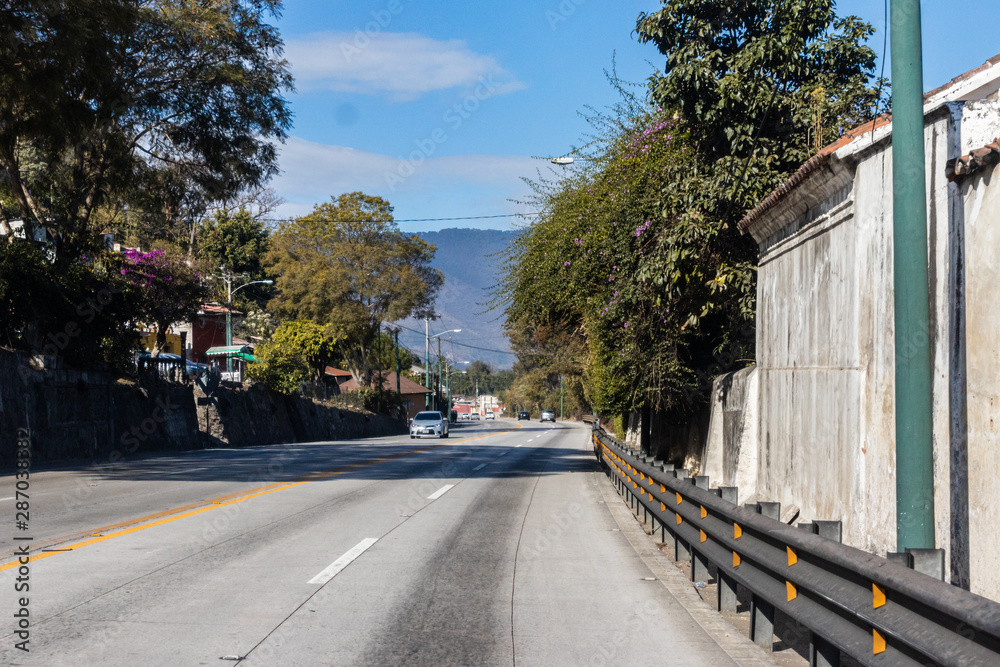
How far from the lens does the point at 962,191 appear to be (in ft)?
20.8

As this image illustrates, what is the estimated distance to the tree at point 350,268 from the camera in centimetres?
5700

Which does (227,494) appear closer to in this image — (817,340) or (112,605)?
(112,605)

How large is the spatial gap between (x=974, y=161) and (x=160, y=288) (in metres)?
31.3

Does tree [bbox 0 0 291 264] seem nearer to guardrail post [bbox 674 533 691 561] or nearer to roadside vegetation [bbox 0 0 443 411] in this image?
roadside vegetation [bbox 0 0 443 411]

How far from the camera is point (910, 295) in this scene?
555 cm

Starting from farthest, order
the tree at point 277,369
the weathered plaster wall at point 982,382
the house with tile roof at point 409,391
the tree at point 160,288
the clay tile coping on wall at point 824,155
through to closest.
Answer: the house with tile roof at point 409,391, the tree at point 277,369, the tree at point 160,288, the clay tile coping on wall at point 824,155, the weathered plaster wall at point 982,382

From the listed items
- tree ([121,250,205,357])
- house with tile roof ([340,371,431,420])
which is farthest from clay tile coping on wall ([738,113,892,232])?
house with tile roof ([340,371,431,420])

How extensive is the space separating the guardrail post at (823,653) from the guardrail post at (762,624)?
999mm

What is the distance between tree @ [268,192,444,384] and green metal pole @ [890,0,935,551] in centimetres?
5245

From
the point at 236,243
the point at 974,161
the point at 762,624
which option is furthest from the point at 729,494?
the point at 236,243

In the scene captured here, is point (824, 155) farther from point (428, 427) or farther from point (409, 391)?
point (409, 391)

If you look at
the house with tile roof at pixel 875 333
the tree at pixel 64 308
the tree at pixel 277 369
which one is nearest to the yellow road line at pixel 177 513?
the house with tile roof at pixel 875 333

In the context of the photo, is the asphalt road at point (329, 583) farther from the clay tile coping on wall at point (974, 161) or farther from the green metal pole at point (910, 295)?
the clay tile coping on wall at point (974, 161)

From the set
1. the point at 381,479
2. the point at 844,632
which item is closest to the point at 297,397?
the point at 381,479
